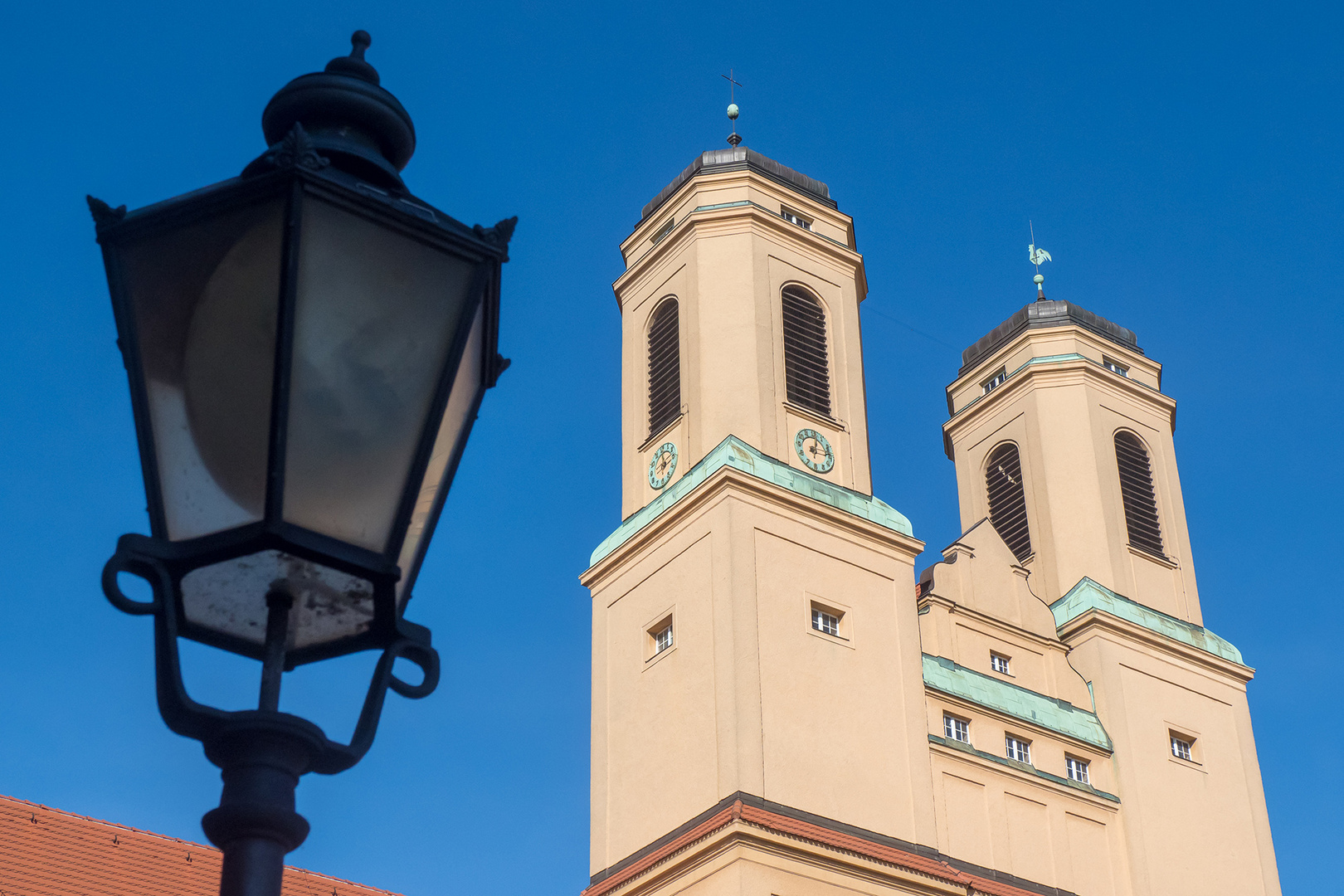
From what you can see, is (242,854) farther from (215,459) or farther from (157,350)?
(157,350)

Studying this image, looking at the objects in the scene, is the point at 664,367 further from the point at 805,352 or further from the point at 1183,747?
the point at 1183,747

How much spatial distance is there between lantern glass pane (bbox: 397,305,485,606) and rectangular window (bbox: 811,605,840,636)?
20432 mm

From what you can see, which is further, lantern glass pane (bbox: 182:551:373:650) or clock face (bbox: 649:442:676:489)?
clock face (bbox: 649:442:676:489)

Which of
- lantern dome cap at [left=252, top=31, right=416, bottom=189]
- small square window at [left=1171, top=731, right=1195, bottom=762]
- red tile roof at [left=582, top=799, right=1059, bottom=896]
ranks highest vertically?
small square window at [left=1171, top=731, right=1195, bottom=762]

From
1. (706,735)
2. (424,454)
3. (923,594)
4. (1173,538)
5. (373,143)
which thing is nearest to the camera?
(424,454)

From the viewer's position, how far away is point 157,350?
318cm

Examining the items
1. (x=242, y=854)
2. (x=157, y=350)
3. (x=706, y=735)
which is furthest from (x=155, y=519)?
(x=706, y=735)

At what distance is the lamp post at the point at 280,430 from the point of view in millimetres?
3002

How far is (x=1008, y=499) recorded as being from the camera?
103 ft

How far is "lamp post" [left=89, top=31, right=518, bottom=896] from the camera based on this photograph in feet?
9.85

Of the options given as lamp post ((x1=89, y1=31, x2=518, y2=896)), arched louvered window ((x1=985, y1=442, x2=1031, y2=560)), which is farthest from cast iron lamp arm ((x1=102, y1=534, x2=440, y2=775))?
arched louvered window ((x1=985, y1=442, x2=1031, y2=560))

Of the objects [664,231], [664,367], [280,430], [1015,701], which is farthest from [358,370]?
[664,231]

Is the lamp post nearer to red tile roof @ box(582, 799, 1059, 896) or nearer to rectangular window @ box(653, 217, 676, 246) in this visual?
red tile roof @ box(582, 799, 1059, 896)

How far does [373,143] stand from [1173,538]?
28777mm
